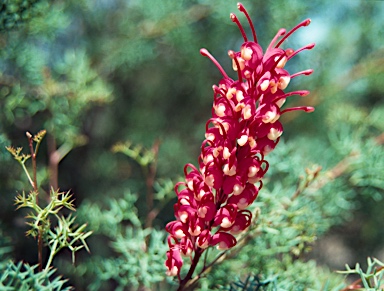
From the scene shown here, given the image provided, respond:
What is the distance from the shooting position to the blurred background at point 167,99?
57 cm

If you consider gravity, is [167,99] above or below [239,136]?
below

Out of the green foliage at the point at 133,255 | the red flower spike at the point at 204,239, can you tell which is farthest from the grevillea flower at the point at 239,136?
the green foliage at the point at 133,255

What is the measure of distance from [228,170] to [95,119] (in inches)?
25.2

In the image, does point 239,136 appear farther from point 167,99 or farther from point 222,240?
point 167,99

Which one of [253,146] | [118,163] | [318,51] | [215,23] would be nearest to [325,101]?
[318,51]

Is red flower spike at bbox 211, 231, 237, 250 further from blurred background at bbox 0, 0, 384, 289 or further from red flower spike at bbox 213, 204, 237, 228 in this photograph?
blurred background at bbox 0, 0, 384, 289

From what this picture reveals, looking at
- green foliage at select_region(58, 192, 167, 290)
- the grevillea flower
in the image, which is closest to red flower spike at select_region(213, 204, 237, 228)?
the grevillea flower

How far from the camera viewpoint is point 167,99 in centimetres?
101

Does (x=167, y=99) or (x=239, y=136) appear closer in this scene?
(x=239, y=136)

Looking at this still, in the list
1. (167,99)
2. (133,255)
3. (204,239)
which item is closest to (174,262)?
(204,239)

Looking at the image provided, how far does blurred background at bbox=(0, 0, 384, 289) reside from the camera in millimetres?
574

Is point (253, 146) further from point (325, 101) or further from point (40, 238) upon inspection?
point (325, 101)

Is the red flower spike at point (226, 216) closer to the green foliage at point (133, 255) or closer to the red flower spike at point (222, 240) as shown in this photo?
the red flower spike at point (222, 240)

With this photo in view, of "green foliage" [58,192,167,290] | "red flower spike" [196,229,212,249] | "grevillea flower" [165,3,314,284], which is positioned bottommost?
"green foliage" [58,192,167,290]
